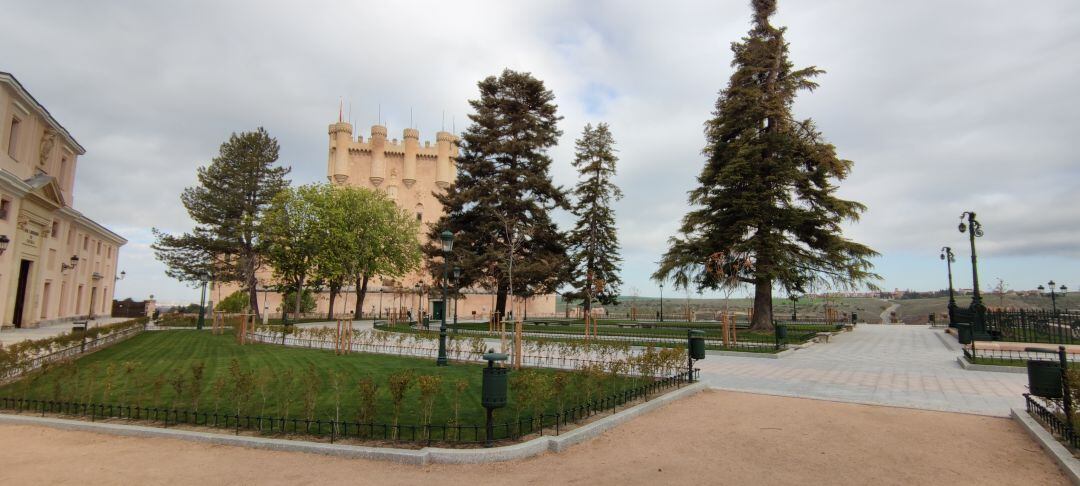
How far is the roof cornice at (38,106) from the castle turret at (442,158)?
1694 inches

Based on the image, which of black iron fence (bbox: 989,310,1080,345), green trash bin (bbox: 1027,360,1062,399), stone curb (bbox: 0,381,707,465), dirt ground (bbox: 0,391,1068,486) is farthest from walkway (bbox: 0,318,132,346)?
black iron fence (bbox: 989,310,1080,345)

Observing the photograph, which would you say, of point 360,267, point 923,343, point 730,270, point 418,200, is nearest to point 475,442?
point 730,270

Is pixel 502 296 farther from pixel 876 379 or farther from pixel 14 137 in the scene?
pixel 14 137

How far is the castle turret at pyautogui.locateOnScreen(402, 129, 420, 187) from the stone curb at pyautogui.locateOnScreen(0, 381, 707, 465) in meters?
66.1

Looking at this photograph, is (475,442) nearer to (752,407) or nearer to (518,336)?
(752,407)

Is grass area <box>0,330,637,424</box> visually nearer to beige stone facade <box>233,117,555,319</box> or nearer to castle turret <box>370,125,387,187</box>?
beige stone facade <box>233,117,555,319</box>

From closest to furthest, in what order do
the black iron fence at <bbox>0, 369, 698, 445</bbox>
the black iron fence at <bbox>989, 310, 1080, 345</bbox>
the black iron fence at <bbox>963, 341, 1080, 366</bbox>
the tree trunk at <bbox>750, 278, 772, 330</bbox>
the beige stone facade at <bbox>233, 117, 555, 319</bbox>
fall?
the black iron fence at <bbox>0, 369, 698, 445</bbox> → the black iron fence at <bbox>963, 341, 1080, 366</bbox> → the black iron fence at <bbox>989, 310, 1080, 345</bbox> → the tree trunk at <bbox>750, 278, 772, 330</bbox> → the beige stone facade at <bbox>233, 117, 555, 319</bbox>

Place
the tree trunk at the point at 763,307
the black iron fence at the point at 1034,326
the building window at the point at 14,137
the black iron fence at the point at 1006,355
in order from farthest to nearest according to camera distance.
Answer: the tree trunk at the point at 763,307 < the building window at the point at 14,137 < the black iron fence at the point at 1034,326 < the black iron fence at the point at 1006,355

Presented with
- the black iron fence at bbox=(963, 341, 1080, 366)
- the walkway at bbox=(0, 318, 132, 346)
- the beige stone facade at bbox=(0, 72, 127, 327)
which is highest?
the beige stone facade at bbox=(0, 72, 127, 327)

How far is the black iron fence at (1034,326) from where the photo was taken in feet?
65.1

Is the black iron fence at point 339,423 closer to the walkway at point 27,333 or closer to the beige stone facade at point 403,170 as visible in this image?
the walkway at point 27,333

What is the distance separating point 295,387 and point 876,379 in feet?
42.4

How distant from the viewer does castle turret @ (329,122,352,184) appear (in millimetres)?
69625

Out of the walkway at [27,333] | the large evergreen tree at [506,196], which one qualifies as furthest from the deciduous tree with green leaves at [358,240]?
the walkway at [27,333]
